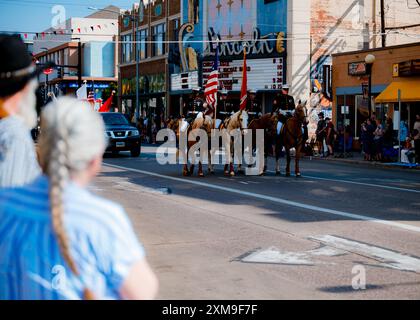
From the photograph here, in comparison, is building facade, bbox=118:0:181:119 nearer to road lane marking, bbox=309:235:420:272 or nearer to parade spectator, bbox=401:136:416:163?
parade spectator, bbox=401:136:416:163

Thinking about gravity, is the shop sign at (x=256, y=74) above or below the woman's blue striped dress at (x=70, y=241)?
above

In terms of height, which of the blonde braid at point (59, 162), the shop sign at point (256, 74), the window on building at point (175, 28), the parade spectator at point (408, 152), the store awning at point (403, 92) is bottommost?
the parade spectator at point (408, 152)

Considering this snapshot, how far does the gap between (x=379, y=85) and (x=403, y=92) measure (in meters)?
3.16

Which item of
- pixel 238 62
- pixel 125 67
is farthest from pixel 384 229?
pixel 125 67

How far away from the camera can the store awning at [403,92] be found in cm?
2830

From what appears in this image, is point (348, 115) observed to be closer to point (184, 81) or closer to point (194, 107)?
point (194, 107)

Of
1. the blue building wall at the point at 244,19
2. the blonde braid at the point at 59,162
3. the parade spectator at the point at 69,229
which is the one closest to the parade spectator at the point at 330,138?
the blue building wall at the point at 244,19

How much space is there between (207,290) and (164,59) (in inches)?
1835

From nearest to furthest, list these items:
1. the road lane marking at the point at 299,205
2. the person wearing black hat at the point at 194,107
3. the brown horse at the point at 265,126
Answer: the road lane marking at the point at 299,205 → the brown horse at the point at 265,126 → the person wearing black hat at the point at 194,107

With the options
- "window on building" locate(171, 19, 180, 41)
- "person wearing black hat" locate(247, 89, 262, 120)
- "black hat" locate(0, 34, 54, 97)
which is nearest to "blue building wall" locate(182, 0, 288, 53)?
Answer: "window on building" locate(171, 19, 180, 41)

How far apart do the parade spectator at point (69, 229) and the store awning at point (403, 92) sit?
2722cm

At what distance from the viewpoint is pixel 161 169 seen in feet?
69.2

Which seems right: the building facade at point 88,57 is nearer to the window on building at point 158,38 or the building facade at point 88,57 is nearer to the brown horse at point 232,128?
the window on building at point 158,38

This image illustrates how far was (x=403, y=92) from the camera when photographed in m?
28.9
